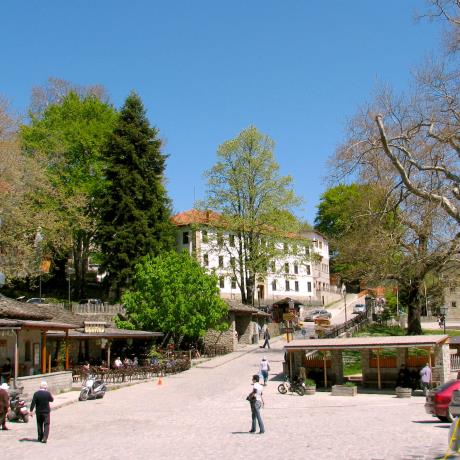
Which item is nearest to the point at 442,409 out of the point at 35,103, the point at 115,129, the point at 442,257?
the point at 442,257

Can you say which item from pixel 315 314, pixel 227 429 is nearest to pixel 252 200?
pixel 315 314

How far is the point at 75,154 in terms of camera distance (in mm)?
55844

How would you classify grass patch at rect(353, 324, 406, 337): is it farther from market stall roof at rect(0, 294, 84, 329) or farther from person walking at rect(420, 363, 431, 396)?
market stall roof at rect(0, 294, 84, 329)

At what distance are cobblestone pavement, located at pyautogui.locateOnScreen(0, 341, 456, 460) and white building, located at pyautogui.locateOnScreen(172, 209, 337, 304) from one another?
25078mm

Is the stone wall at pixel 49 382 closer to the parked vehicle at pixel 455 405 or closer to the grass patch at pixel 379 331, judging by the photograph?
the parked vehicle at pixel 455 405

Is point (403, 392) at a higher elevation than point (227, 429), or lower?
higher

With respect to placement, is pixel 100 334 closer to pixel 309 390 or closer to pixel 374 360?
pixel 309 390

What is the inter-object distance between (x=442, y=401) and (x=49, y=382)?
54.4 feet

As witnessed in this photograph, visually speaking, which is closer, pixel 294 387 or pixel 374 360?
pixel 294 387

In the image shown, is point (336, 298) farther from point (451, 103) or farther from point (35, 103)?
point (451, 103)

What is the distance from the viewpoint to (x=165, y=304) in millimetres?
40750

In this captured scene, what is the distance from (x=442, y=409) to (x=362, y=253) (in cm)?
2351

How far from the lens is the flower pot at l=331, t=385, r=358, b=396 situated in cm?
2644

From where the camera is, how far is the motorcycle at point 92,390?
85.9 ft
